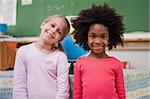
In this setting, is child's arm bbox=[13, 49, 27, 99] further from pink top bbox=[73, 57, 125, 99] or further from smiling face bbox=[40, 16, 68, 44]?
pink top bbox=[73, 57, 125, 99]

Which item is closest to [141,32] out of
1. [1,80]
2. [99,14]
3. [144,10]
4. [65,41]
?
[144,10]

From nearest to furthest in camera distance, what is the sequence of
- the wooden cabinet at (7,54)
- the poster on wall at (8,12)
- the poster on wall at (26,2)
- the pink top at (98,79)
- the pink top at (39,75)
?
1. the pink top at (98,79)
2. the pink top at (39,75)
3. the wooden cabinet at (7,54)
4. the poster on wall at (26,2)
5. the poster on wall at (8,12)

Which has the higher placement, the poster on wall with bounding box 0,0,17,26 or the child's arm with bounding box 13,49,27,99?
the poster on wall with bounding box 0,0,17,26

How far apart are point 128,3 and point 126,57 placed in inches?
17.8

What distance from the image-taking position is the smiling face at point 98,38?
1.19 meters

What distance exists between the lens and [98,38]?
1188 millimetres

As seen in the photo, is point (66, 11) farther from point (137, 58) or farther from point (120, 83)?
point (120, 83)

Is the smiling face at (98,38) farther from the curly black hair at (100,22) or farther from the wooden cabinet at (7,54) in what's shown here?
the wooden cabinet at (7,54)

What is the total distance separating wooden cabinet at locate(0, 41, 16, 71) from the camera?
6.44 feet

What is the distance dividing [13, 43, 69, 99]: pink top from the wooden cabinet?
0.68 metres

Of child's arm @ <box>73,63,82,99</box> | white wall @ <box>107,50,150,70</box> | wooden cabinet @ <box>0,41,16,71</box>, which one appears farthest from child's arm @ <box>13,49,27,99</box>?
white wall @ <box>107,50,150,70</box>

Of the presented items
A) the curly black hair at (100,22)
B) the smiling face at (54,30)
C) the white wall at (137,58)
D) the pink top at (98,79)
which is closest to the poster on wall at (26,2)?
the white wall at (137,58)

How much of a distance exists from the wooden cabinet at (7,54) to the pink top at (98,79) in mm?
914

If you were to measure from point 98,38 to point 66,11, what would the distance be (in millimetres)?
1381
